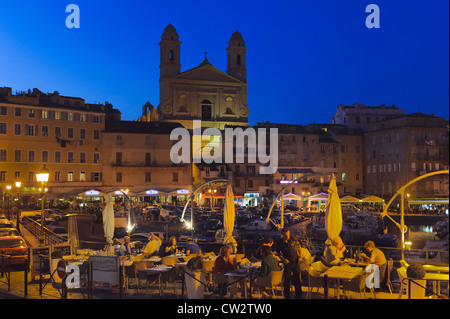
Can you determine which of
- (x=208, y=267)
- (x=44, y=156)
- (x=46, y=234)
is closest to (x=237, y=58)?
(x=44, y=156)

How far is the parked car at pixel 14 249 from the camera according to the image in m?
17.3

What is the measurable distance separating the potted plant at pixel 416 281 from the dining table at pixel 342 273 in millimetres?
1378

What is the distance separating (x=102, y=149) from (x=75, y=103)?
7072mm

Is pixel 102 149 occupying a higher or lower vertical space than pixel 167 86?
lower

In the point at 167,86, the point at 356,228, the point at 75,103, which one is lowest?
the point at 356,228

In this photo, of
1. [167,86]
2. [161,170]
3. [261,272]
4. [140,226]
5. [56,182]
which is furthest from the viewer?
[167,86]

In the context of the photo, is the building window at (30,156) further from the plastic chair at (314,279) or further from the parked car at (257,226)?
the plastic chair at (314,279)

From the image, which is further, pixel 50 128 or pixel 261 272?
pixel 50 128

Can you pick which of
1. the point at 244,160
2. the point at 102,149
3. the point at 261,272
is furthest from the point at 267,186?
the point at 261,272

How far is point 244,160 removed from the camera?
2606 inches

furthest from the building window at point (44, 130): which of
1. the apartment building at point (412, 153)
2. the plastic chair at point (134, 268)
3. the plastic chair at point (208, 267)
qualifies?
the plastic chair at point (208, 267)

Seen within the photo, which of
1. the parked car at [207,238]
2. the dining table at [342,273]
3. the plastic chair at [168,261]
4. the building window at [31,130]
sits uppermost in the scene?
the building window at [31,130]
